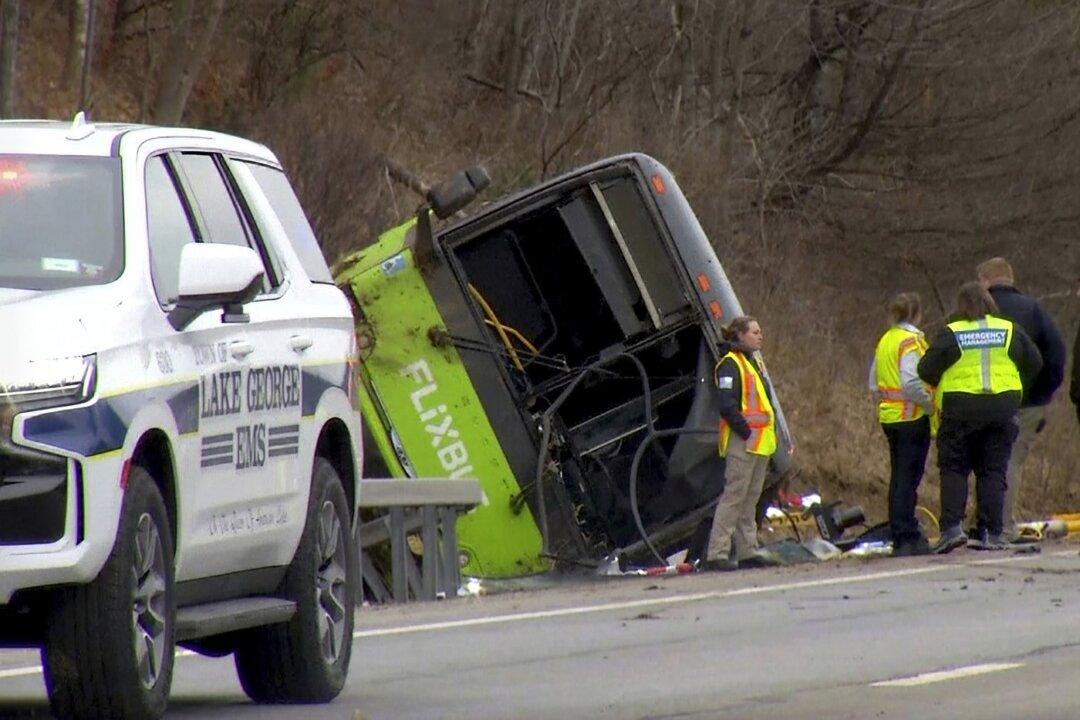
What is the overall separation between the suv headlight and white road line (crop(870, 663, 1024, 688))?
11.0 feet

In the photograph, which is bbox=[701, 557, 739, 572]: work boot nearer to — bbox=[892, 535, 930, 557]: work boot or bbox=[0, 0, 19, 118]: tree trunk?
bbox=[892, 535, 930, 557]: work boot

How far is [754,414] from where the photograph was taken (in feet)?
49.9

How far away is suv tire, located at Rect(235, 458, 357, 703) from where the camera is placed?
7.73 metres

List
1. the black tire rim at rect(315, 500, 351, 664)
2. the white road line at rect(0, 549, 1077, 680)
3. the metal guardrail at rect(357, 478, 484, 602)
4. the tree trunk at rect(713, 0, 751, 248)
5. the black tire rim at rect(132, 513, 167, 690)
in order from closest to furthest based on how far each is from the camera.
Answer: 1. the black tire rim at rect(132, 513, 167, 690)
2. the black tire rim at rect(315, 500, 351, 664)
3. the white road line at rect(0, 549, 1077, 680)
4. the metal guardrail at rect(357, 478, 484, 602)
5. the tree trunk at rect(713, 0, 751, 248)

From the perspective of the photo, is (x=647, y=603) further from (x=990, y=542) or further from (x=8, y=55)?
(x=8, y=55)

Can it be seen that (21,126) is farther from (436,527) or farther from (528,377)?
(528,377)

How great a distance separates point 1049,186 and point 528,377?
1612 cm

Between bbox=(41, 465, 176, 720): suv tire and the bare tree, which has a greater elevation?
the bare tree

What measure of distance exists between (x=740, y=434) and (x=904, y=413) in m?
1.75

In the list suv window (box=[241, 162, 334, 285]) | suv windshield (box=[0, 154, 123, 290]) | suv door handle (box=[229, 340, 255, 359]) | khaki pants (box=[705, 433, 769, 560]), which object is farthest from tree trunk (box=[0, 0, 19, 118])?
suv door handle (box=[229, 340, 255, 359])

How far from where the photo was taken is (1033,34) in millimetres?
29672

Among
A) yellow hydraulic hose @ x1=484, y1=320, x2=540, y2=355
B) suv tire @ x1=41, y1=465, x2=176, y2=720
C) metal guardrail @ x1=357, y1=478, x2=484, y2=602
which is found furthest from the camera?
yellow hydraulic hose @ x1=484, y1=320, x2=540, y2=355

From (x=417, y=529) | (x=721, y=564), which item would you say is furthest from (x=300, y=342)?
(x=721, y=564)

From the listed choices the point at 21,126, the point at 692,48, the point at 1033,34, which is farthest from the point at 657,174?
the point at 1033,34
